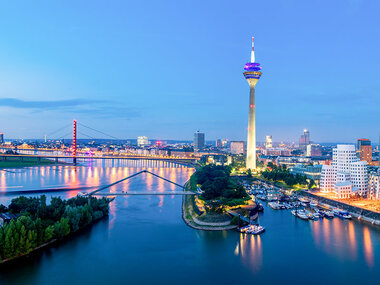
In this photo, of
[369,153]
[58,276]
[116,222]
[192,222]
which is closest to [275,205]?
[192,222]

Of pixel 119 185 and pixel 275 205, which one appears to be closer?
pixel 275 205

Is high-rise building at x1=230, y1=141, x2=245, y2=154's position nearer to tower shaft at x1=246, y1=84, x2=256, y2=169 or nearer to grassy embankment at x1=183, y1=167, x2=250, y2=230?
tower shaft at x1=246, y1=84, x2=256, y2=169

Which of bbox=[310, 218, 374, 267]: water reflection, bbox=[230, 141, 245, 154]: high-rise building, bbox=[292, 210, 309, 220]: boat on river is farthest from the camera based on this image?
bbox=[230, 141, 245, 154]: high-rise building

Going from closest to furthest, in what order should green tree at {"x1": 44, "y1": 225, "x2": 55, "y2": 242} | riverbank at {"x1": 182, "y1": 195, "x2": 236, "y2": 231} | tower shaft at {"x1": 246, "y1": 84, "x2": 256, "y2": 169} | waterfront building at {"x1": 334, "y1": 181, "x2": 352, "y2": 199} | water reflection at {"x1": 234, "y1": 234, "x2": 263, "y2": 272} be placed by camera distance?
water reflection at {"x1": 234, "y1": 234, "x2": 263, "y2": 272}, green tree at {"x1": 44, "y1": 225, "x2": 55, "y2": 242}, riverbank at {"x1": 182, "y1": 195, "x2": 236, "y2": 231}, waterfront building at {"x1": 334, "y1": 181, "x2": 352, "y2": 199}, tower shaft at {"x1": 246, "y1": 84, "x2": 256, "y2": 169}

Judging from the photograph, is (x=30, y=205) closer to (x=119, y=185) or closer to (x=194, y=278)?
(x=194, y=278)

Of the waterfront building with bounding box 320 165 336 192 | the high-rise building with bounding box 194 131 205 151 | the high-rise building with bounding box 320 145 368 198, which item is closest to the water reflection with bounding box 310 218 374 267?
the high-rise building with bounding box 320 145 368 198

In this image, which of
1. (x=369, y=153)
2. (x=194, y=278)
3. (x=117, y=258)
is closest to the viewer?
(x=194, y=278)
